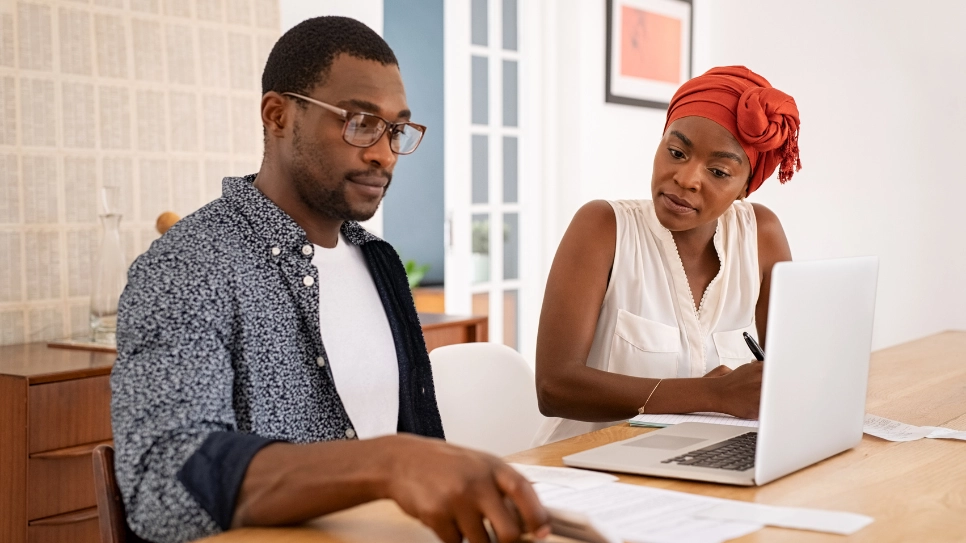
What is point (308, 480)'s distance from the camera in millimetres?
899

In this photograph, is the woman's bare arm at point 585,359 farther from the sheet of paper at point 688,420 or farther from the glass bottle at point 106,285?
the glass bottle at point 106,285

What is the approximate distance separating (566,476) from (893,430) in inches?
24.9

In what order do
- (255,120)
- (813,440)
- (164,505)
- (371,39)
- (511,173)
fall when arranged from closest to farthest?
1. (164,505)
2. (813,440)
3. (371,39)
4. (255,120)
5. (511,173)

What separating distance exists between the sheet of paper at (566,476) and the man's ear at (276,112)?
60 cm

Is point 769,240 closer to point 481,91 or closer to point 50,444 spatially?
point 50,444

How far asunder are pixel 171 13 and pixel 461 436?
159 cm

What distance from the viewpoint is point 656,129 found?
15.8 feet

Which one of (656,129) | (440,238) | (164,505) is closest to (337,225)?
(164,505)

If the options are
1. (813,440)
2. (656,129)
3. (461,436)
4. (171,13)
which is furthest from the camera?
(656,129)

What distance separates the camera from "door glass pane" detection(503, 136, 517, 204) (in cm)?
432

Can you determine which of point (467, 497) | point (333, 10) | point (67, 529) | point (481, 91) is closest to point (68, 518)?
point (67, 529)

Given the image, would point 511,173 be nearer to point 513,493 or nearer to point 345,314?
point 345,314

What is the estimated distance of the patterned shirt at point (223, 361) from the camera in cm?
96

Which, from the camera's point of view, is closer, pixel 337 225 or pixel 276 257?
pixel 276 257
